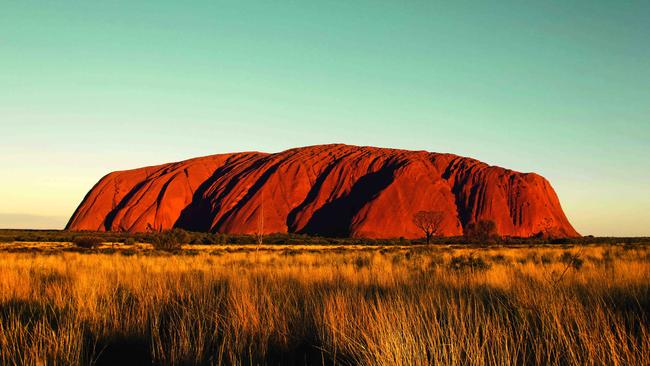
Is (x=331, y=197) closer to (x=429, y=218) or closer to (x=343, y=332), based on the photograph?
(x=429, y=218)

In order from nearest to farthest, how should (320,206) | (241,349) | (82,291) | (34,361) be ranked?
(34,361)
(241,349)
(82,291)
(320,206)

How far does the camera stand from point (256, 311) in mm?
5301

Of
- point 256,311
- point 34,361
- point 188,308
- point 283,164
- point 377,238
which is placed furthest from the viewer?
point 283,164

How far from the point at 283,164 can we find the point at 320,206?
40.8 ft

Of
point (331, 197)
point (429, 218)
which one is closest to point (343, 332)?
point (429, 218)

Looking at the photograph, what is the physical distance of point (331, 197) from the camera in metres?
80.1

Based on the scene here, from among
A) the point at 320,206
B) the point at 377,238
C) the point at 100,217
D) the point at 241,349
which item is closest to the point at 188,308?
the point at 241,349

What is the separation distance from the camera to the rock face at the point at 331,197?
7462cm

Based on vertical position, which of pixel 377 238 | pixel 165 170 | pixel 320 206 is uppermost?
pixel 165 170

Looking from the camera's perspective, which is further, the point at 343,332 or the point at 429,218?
the point at 429,218

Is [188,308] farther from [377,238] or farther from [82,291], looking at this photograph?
[377,238]

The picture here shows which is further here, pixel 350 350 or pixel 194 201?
pixel 194 201


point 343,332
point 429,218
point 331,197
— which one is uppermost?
point 331,197

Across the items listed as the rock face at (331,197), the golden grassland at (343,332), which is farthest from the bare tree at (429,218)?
the golden grassland at (343,332)
